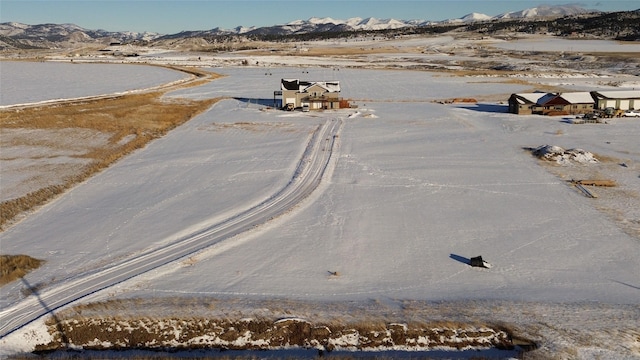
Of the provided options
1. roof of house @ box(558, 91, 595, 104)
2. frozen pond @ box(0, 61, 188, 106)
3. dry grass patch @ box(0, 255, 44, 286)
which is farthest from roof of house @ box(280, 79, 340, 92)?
dry grass patch @ box(0, 255, 44, 286)

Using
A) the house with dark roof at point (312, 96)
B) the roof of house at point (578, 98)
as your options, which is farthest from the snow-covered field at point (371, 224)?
the house with dark roof at point (312, 96)

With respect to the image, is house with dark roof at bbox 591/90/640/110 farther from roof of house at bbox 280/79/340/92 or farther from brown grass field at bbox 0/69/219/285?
brown grass field at bbox 0/69/219/285

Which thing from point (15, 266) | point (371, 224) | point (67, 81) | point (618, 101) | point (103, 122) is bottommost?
point (15, 266)

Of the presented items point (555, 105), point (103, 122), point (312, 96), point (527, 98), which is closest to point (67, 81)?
point (103, 122)

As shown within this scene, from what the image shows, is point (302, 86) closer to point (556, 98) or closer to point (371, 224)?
point (556, 98)

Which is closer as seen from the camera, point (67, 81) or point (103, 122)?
point (103, 122)

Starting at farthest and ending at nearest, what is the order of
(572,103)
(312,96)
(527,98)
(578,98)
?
(312,96), (527,98), (578,98), (572,103)
